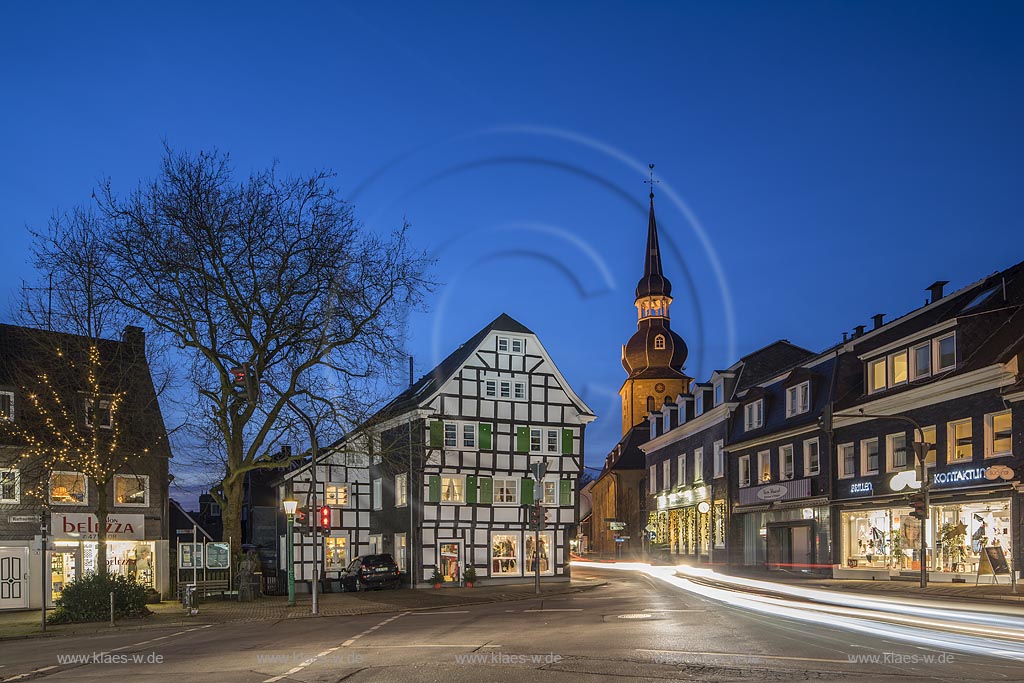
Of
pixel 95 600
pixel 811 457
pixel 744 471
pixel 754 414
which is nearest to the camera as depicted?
pixel 95 600

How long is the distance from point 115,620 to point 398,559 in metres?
22.4

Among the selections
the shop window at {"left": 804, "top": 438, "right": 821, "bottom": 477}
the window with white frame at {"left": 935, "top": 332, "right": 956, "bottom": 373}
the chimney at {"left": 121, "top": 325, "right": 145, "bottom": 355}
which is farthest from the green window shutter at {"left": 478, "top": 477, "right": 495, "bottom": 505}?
the window with white frame at {"left": 935, "top": 332, "right": 956, "bottom": 373}

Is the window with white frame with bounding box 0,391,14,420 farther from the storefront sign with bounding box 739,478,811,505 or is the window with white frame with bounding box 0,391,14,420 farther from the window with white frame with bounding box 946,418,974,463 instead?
the window with white frame with bounding box 946,418,974,463

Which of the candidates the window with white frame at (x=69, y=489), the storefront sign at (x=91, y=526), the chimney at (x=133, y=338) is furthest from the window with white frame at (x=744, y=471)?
the window with white frame at (x=69, y=489)

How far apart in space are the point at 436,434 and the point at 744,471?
1897 cm

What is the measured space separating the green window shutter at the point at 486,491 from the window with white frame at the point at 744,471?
15521mm

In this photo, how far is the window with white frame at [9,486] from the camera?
3438cm

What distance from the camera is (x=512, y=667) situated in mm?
14906

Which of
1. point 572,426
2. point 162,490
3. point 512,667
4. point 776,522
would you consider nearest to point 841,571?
point 776,522

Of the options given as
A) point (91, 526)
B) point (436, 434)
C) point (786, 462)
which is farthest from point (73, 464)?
point (786, 462)

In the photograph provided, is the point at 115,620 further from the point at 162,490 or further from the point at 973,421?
the point at 973,421

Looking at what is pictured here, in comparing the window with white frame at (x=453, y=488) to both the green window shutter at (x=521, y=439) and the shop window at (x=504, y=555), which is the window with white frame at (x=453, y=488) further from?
the green window shutter at (x=521, y=439)

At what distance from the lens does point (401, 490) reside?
49.7m

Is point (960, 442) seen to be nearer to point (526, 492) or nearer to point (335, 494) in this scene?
point (526, 492)
